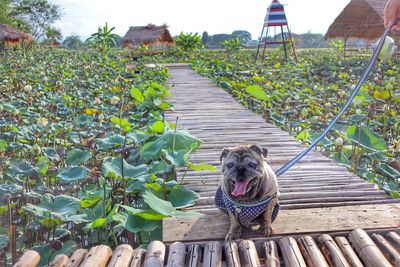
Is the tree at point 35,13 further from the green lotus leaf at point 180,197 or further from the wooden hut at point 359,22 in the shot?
the green lotus leaf at point 180,197

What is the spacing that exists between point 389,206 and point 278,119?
9.59ft

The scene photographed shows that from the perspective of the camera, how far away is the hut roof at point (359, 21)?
2220 cm

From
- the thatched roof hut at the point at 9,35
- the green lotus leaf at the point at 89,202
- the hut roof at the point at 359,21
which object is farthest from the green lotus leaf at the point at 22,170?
the thatched roof hut at the point at 9,35

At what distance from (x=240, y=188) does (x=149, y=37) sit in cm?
3710

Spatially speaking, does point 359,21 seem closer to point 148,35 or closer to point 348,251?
point 148,35

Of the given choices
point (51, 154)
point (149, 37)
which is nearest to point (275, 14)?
point (51, 154)

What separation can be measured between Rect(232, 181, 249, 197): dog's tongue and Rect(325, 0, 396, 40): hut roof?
21741 mm

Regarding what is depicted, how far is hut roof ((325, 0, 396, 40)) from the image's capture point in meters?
22.2

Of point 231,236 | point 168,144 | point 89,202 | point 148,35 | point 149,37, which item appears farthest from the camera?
point 148,35

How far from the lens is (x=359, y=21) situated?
23.3 meters

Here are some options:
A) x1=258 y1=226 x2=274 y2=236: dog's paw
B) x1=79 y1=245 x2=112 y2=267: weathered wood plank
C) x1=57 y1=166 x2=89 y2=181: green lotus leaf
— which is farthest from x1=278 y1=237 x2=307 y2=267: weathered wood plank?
x1=57 y1=166 x2=89 y2=181: green lotus leaf

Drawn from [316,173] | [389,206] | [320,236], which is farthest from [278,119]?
[320,236]

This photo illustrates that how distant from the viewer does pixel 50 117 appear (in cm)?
612

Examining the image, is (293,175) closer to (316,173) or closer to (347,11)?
(316,173)
